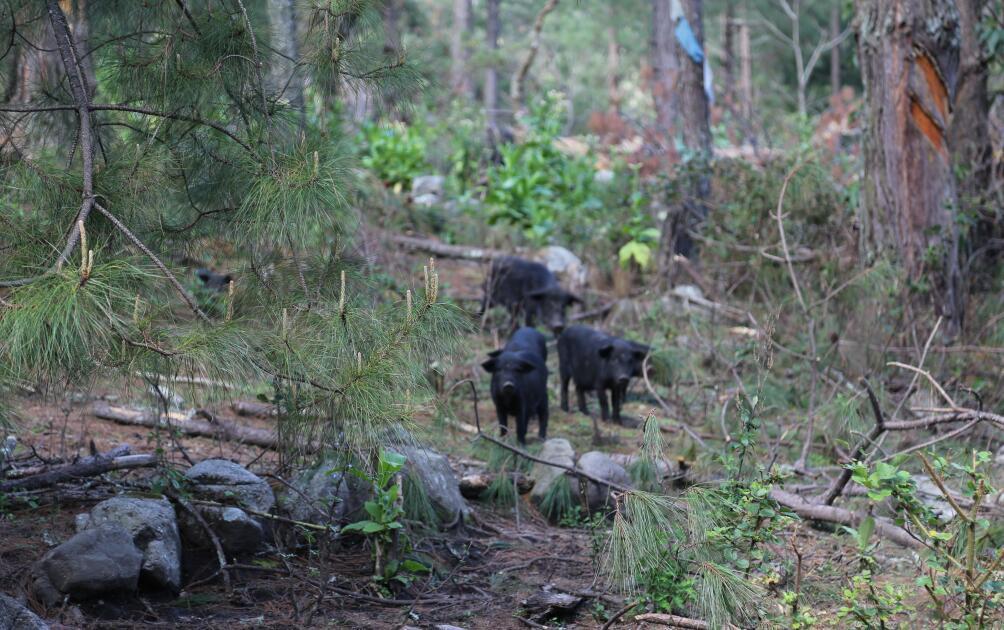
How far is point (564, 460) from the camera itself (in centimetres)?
607

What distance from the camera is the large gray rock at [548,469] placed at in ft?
19.4

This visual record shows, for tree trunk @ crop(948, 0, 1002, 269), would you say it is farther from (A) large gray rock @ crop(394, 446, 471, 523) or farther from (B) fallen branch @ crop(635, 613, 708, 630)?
(B) fallen branch @ crop(635, 613, 708, 630)

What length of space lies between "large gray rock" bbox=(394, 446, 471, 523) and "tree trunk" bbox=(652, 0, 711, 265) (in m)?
6.06

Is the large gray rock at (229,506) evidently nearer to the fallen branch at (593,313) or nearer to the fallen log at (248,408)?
the fallen log at (248,408)

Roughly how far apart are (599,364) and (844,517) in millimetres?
3390

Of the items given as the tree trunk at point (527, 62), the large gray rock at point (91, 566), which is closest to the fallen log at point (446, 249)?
the tree trunk at point (527, 62)

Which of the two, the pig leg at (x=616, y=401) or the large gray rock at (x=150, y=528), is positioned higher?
the large gray rock at (x=150, y=528)

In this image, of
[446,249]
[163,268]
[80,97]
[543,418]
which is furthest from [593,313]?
[163,268]

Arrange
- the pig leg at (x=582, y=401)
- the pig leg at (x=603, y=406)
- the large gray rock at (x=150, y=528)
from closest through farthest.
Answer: the large gray rock at (x=150, y=528) → the pig leg at (x=603, y=406) → the pig leg at (x=582, y=401)

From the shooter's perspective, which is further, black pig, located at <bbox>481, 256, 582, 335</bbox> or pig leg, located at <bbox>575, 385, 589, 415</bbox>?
black pig, located at <bbox>481, 256, 582, 335</bbox>

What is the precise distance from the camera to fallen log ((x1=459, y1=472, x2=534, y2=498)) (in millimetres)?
5922

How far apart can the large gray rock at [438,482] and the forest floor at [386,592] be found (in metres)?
0.12

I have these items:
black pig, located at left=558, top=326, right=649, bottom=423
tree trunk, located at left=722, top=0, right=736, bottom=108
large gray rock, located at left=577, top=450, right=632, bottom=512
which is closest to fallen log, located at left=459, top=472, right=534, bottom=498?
large gray rock, located at left=577, top=450, right=632, bottom=512

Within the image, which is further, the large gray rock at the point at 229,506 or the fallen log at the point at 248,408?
the fallen log at the point at 248,408
